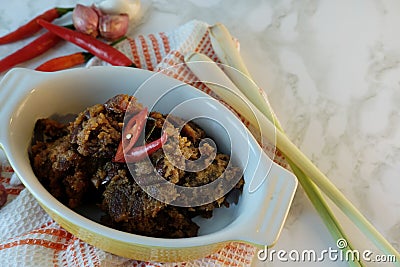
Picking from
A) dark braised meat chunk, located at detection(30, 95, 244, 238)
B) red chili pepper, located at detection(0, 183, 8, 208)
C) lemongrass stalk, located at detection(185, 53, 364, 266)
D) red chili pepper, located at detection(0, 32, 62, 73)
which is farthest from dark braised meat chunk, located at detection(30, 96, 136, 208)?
red chili pepper, located at detection(0, 32, 62, 73)

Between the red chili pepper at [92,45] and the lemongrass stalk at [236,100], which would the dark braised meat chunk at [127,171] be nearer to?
the lemongrass stalk at [236,100]

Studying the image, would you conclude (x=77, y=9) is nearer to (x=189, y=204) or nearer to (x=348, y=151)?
(x=189, y=204)

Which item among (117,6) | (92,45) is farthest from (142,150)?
(117,6)

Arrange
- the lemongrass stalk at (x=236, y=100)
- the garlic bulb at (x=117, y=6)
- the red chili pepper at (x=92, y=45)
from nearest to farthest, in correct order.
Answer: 1. the lemongrass stalk at (x=236, y=100)
2. the red chili pepper at (x=92, y=45)
3. the garlic bulb at (x=117, y=6)

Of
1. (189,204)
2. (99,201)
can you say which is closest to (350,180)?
(189,204)

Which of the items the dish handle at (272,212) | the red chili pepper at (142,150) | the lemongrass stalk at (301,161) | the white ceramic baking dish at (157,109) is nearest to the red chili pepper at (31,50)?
the white ceramic baking dish at (157,109)
